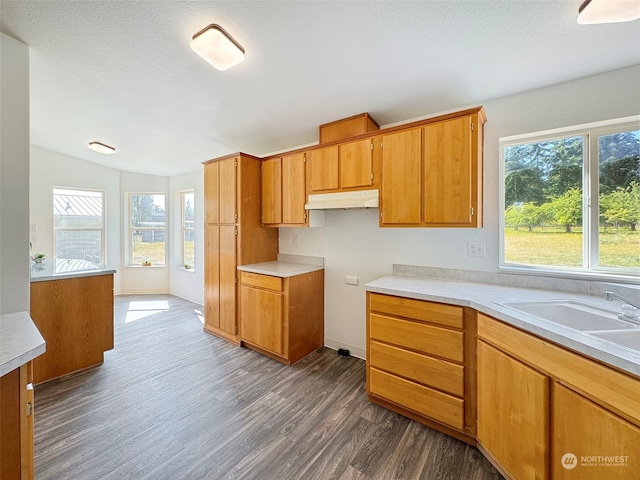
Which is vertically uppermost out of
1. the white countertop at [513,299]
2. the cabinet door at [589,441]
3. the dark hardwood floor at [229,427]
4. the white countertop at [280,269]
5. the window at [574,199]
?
the window at [574,199]

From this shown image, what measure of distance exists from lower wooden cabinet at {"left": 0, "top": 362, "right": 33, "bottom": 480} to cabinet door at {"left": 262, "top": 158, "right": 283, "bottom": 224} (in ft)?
7.39

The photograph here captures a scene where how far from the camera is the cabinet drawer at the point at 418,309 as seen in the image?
1.67 m

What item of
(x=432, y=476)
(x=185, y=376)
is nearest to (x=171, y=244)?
(x=185, y=376)

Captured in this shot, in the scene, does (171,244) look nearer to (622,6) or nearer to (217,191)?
(217,191)

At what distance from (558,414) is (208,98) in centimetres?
312

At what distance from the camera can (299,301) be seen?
272 centimetres

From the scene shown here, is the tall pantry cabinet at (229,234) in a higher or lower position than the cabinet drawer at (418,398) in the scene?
higher

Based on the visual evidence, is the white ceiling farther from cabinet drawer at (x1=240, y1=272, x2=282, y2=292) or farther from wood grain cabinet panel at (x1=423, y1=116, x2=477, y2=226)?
cabinet drawer at (x1=240, y1=272, x2=282, y2=292)

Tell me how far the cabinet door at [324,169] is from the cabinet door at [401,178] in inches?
19.9

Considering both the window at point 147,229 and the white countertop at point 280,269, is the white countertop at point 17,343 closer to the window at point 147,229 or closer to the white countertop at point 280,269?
the white countertop at point 280,269

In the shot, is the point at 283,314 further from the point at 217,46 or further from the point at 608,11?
the point at 608,11

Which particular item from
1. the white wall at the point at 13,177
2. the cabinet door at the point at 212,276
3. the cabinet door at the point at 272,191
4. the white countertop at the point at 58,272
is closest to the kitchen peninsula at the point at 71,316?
the white countertop at the point at 58,272

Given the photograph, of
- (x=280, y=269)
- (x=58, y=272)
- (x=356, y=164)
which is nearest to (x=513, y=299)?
(x=356, y=164)

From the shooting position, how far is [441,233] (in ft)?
7.46
